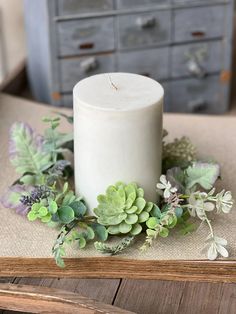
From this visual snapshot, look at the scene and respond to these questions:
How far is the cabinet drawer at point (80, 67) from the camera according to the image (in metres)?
1.40

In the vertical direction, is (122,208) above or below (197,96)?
above

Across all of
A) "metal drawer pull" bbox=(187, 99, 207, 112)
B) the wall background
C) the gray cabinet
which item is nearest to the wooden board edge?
the gray cabinet

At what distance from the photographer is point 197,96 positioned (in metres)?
1.51

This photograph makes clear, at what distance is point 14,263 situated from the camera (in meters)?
0.70

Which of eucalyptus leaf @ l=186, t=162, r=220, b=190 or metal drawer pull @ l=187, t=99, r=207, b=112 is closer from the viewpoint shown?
eucalyptus leaf @ l=186, t=162, r=220, b=190

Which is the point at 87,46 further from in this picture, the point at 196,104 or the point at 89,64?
the point at 196,104

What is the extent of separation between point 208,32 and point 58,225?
834 mm

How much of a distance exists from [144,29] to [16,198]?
72cm

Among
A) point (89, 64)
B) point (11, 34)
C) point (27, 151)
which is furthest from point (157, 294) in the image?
point (11, 34)

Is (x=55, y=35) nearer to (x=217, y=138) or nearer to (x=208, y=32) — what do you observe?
(x=208, y=32)

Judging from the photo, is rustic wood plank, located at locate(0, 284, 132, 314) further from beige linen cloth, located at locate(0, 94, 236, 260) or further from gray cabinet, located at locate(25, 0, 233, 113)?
gray cabinet, located at locate(25, 0, 233, 113)

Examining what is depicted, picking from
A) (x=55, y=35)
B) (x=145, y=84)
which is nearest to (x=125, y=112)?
(x=145, y=84)

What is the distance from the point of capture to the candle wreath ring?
693 mm

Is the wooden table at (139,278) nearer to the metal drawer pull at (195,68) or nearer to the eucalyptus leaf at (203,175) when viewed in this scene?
the eucalyptus leaf at (203,175)
